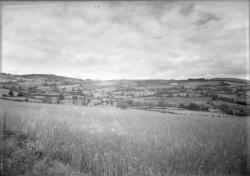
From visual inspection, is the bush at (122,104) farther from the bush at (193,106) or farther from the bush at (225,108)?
the bush at (225,108)

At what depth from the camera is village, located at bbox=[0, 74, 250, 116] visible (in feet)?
34.4

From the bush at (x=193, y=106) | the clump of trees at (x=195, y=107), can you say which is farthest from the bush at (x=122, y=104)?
the bush at (x=193, y=106)

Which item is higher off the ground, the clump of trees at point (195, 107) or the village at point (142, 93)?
the village at point (142, 93)

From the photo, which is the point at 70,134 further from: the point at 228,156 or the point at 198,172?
Result: the point at 228,156

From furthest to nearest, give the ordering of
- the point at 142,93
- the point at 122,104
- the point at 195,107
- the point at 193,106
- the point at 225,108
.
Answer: the point at 142,93
the point at 122,104
the point at 193,106
the point at 195,107
the point at 225,108

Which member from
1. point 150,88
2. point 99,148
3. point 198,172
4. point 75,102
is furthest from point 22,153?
point 150,88

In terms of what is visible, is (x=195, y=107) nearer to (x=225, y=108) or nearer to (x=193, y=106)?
(x=193, y=106)

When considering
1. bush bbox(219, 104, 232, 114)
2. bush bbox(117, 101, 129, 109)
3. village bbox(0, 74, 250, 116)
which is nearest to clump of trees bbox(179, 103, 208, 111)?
village bbox(0, 74, 250, 116)

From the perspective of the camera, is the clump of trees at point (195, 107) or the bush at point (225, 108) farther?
the clump of trees at point (195, 107)

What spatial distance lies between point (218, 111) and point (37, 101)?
16.6 meters

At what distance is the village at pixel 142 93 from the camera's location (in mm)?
10477

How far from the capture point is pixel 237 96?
1007cm

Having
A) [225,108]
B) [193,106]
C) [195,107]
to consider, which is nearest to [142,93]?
[193,106]

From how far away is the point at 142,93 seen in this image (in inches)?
653
